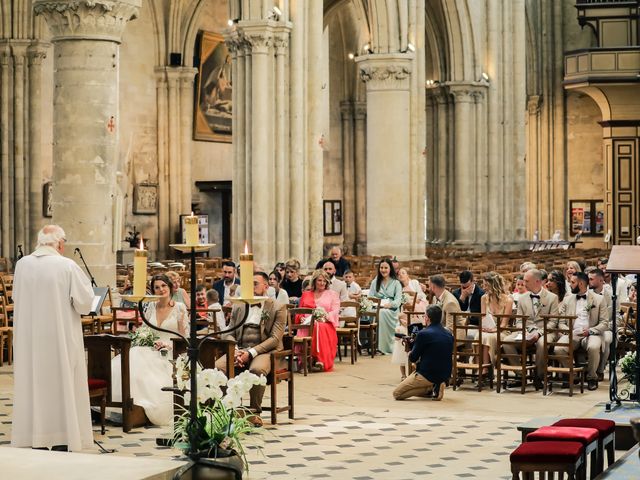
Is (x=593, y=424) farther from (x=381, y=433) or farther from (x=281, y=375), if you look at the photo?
(x=281, y=375)

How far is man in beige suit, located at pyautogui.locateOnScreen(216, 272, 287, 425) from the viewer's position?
11.4 meters

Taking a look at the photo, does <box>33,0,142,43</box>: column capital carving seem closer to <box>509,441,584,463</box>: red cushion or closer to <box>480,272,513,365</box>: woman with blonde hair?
<box>480,272,513,365</box>: woman with blonde hair

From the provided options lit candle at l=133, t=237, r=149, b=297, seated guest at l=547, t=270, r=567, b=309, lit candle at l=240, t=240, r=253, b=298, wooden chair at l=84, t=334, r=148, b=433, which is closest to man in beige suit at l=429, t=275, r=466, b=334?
seated guest at l=547, t=270, r=567, b=309

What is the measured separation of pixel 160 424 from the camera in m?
11.2

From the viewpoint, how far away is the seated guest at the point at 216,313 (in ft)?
46.6

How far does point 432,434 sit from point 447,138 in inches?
1044

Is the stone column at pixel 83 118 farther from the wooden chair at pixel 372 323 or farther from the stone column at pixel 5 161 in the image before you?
the stone column at pixel 5 161

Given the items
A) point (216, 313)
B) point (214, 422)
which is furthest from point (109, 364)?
point (216, 313)

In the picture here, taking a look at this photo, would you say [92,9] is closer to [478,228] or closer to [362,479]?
[362,479]

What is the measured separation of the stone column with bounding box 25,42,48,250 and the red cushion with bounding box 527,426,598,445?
2221 centimetres

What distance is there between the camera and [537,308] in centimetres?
1383

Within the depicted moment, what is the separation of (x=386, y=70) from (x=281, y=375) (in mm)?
18238

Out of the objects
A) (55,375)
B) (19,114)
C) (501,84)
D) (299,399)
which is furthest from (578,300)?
(501,84)

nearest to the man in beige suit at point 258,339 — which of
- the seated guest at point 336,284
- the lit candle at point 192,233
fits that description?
the lit candle at point 192,233
